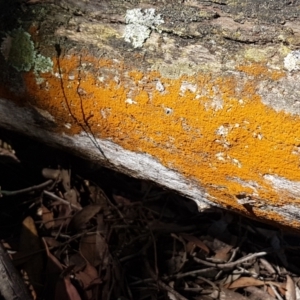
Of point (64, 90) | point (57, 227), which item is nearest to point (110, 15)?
point (64, 90)

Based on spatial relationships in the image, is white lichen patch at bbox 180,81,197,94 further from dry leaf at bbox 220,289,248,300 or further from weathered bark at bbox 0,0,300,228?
dry leaf at bbox 220,289,248,300

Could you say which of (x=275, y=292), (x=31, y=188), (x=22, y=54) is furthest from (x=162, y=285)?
(x=22, y=54)

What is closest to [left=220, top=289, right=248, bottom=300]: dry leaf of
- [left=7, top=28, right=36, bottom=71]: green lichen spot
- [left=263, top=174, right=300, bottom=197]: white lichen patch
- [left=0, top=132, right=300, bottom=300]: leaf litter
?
[left=0, top=132, right=300, bottom=300]: leaf litter

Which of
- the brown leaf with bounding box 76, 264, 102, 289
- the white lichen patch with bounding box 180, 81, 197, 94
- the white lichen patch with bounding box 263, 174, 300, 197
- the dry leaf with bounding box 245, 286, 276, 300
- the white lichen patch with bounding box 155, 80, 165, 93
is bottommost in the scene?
the brown leaf with bounding box 76, 264, 102, 289

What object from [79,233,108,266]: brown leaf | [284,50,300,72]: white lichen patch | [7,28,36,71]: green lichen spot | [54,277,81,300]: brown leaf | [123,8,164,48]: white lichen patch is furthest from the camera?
[79,233,108,266]: brown leaf

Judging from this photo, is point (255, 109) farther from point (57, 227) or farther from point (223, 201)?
point (57, 227)

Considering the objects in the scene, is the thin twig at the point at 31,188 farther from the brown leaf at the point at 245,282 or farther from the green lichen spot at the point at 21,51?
the brown leaf at the point at 245,282

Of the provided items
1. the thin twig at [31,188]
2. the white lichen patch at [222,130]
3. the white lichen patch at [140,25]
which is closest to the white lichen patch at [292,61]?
the white lichen patch at [222,130]
